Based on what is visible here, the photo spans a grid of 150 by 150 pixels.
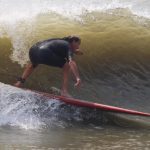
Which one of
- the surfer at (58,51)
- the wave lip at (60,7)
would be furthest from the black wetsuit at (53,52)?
the wave lip at (60,7)

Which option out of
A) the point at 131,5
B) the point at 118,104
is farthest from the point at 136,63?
the point at 131,5

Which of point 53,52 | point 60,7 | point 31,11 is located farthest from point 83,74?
point 60,7

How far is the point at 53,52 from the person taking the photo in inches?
272

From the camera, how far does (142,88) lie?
8.04 m

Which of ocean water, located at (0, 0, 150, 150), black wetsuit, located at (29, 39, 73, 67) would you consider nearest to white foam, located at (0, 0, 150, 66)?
ocean water, located at (0, 0, 150, 150)

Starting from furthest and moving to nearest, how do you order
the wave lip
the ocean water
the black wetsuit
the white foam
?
the wave lip, the white foam, the black wetsuit, the ocean water

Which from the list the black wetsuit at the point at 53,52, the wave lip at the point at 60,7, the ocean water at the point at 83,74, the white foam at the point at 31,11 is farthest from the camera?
the wave lip at the point at 60,7

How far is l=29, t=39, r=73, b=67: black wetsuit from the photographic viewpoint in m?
6.79

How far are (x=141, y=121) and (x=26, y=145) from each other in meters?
2.07

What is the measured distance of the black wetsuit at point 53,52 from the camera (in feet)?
22.3

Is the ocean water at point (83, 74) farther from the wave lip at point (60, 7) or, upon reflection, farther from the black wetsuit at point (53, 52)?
the black wetsuit at point (53, 52)

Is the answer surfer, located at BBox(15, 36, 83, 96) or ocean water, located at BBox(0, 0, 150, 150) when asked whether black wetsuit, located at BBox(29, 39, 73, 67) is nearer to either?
surfer, located at BBox(15, 36, 83, 96)

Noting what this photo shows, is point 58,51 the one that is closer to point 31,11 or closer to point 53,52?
point 53,52

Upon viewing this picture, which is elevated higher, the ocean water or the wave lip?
the wave lip
